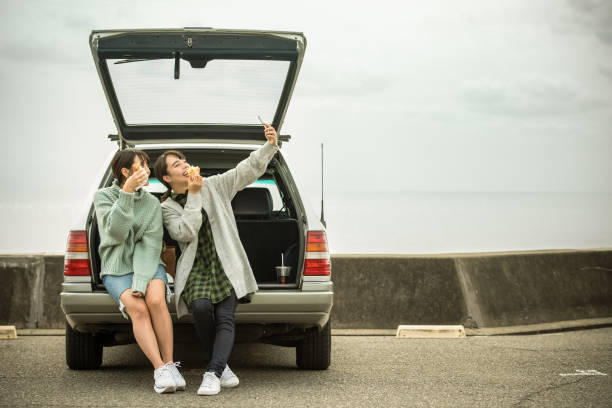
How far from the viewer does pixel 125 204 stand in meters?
4.86

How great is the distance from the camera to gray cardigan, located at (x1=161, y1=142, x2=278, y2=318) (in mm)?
5004

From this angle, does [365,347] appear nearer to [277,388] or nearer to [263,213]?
[263,213]

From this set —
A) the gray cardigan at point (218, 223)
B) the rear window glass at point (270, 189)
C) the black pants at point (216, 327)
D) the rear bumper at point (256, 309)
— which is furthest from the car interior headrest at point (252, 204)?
the black pants at point (216, 327)

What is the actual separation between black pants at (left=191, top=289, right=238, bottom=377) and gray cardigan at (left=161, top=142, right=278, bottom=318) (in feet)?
0.41

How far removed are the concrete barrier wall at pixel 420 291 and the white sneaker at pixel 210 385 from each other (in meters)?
3.39

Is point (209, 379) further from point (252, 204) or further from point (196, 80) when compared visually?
point (196, 80)

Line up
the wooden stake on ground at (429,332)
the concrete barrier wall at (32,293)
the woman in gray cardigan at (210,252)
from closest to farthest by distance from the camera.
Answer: the woman in gray cardigan at (210,252) < the wooden stake on ground at (429,332) < the concrete barrier wall at (32,293)

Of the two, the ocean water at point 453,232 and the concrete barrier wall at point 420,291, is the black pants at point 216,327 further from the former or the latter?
the ocean water at point 453,232

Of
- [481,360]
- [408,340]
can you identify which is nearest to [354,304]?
[408,340]

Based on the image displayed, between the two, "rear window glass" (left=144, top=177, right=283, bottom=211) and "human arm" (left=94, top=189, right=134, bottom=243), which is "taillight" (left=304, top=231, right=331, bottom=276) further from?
"rear window glass" (left=144, top=177, right=283, bottom=211)

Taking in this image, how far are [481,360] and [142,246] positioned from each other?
296cm

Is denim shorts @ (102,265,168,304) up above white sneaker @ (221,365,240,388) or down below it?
above

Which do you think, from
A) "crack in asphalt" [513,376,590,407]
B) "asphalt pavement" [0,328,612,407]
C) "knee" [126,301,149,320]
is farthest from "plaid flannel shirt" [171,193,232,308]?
"crack in asphalt" [513,376,590,407]

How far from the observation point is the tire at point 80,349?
5.72m
